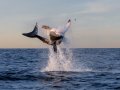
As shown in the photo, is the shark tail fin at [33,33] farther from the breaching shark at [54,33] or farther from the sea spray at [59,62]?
the sea spray at [59,62]

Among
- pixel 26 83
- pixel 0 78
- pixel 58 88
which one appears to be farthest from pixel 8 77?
pixel 58 88

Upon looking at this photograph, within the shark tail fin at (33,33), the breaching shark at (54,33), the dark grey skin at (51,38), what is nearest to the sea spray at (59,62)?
the dark grey skin at (51,38)

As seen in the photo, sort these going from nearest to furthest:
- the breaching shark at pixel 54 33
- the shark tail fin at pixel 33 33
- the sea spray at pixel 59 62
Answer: the breaching shark at pixel 54 33, the shark tail fin at pixel 33 33, the sea spray at pixel 59 62

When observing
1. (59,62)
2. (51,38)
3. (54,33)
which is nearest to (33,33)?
(51,38)

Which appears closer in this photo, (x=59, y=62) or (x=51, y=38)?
(x=51, y=38)

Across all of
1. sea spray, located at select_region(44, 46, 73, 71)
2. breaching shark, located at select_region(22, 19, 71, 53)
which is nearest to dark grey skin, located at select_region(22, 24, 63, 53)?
breaching shark, located at select_region(22, 19, 71, 53)

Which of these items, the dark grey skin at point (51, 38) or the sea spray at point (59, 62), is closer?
the dark grey skin at point (51, 38)

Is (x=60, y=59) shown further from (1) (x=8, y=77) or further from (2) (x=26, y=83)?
(2) (x=26, y=83)

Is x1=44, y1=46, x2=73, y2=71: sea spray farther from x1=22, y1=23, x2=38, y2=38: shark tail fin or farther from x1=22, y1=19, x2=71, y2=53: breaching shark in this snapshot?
x1=22, y1=23, x2=38, y2=38: shark tail fin

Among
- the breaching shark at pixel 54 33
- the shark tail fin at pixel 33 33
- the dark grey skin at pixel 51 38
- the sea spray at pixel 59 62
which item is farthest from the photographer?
the sea spray at pixel 59 62

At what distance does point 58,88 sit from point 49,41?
6.35 meters

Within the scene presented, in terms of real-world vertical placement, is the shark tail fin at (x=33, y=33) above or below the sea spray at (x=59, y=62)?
above

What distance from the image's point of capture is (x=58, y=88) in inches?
1259

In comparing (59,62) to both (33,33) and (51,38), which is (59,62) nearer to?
(51,38)
